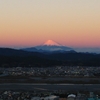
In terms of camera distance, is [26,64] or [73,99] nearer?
[73,99]

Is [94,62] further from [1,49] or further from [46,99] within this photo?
[46,99]

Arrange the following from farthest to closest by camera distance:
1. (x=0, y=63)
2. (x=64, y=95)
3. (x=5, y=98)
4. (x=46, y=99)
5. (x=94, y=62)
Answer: (x=94, y=62), (x=0, y=63), (x=64, y=95), (x=5, y=98), (x=46, y=99)

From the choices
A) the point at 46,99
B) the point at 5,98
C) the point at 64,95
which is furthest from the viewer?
the point at 64,95

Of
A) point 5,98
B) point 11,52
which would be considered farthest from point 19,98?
point 11,52

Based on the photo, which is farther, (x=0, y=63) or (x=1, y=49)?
(x=1, y=49)

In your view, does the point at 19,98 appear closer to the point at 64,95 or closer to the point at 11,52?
the point at 64,95

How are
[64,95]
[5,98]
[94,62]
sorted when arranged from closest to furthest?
[5,98], [64,95], [94,62]

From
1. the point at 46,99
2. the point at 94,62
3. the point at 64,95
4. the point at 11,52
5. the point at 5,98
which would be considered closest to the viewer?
the point at 46,99

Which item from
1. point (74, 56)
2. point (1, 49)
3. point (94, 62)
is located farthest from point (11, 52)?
point (94, 62)

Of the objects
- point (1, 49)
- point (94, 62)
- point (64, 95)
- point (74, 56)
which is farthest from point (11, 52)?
point (64, 95)
